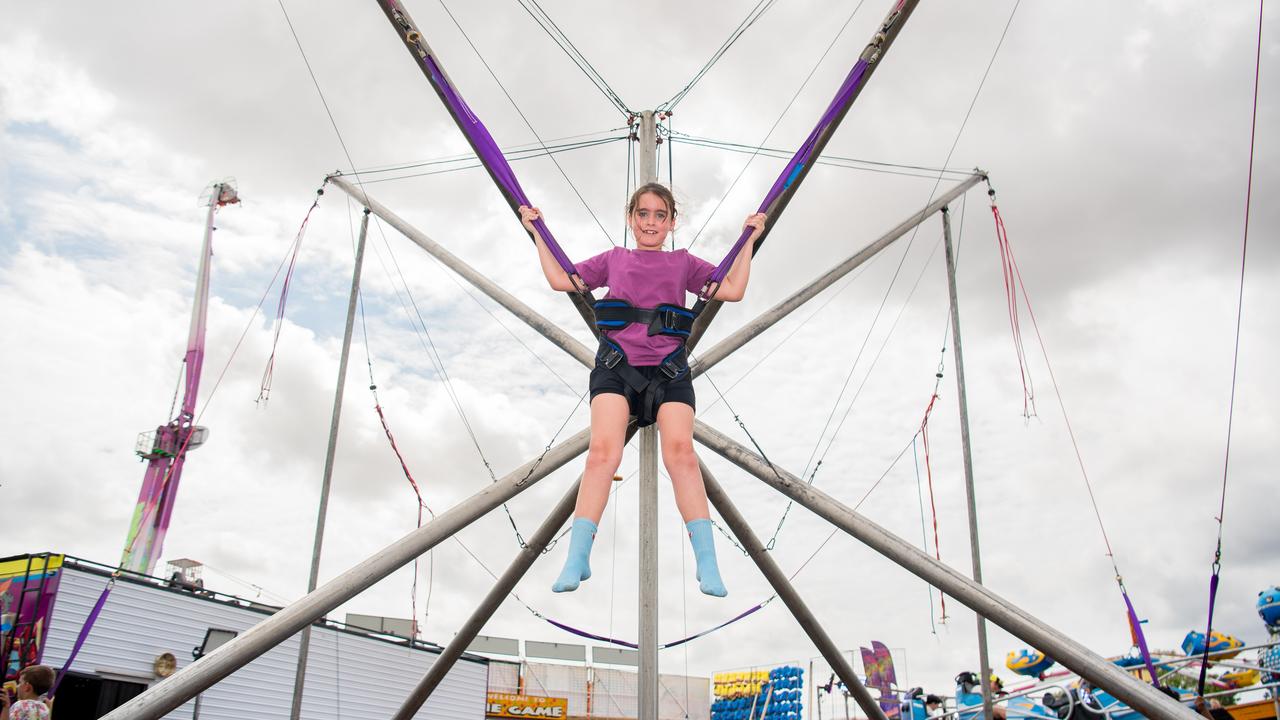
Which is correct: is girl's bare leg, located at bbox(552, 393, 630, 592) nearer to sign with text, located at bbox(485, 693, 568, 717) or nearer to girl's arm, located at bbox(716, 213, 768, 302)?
girl's arm, located at bbox(716, 213, 768, 302)

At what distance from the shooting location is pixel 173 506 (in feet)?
145

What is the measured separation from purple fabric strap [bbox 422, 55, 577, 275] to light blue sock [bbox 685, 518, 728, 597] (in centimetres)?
231

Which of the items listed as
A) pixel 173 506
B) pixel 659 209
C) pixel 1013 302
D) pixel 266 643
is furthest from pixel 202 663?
pixel 173 506

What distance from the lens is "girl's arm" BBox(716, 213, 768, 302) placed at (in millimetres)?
5148

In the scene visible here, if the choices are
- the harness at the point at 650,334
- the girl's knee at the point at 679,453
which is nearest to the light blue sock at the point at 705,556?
the girl's knee at the point at 679,453

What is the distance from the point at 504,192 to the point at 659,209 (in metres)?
1.03

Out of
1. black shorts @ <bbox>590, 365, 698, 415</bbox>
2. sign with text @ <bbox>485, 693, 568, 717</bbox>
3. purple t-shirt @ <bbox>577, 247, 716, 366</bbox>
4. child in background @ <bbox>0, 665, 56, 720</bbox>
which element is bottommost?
child in background @ <bbox>0, 665, 56, 720</bbox>

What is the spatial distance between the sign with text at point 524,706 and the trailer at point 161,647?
11021mm

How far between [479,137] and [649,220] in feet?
4.20

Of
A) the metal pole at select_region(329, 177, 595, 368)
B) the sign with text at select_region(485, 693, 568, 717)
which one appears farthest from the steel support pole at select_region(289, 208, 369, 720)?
the sign with text at select_region(485, 693, 568, 717)

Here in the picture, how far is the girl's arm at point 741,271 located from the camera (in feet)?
16.9

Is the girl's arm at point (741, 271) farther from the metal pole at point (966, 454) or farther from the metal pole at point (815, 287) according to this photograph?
the metal pole at point (966, 454)

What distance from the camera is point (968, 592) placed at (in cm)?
507

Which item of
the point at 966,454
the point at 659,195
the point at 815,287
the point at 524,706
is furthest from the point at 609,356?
the point at 524,706
